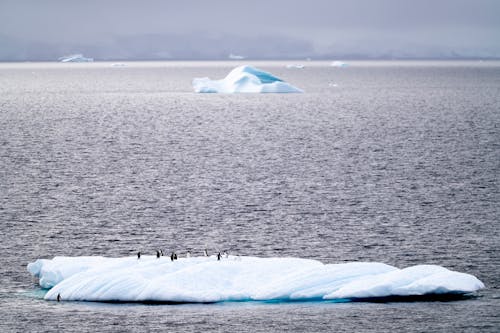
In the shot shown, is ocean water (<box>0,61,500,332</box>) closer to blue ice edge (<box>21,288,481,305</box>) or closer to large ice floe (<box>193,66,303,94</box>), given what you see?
blue ice edge (<box>21,288,481,305</box>)

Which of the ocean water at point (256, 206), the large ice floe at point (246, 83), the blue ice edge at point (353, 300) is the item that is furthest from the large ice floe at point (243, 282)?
the large ice floe at point (246, 83)

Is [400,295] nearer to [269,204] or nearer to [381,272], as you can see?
[381,272]

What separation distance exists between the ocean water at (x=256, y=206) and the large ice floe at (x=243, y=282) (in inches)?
18.8

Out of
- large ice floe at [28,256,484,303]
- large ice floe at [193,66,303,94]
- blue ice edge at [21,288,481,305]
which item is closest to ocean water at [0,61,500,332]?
blue ice edge at [21,288,481,305]

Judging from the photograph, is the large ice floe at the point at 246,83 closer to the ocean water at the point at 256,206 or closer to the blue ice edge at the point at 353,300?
the ocean water at the point at 256,206

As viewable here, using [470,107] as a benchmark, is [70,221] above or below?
Result: below

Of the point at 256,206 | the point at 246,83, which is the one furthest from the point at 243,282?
the point at 246,83

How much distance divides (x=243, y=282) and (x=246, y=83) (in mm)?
138353

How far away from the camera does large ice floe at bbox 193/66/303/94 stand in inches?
6452

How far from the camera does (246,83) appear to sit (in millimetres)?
171125

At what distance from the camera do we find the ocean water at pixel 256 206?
3206 cm

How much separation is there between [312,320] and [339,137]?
231 feet

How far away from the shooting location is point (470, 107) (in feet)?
484

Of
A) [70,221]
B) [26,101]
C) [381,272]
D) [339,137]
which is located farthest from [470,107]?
[381,272]
